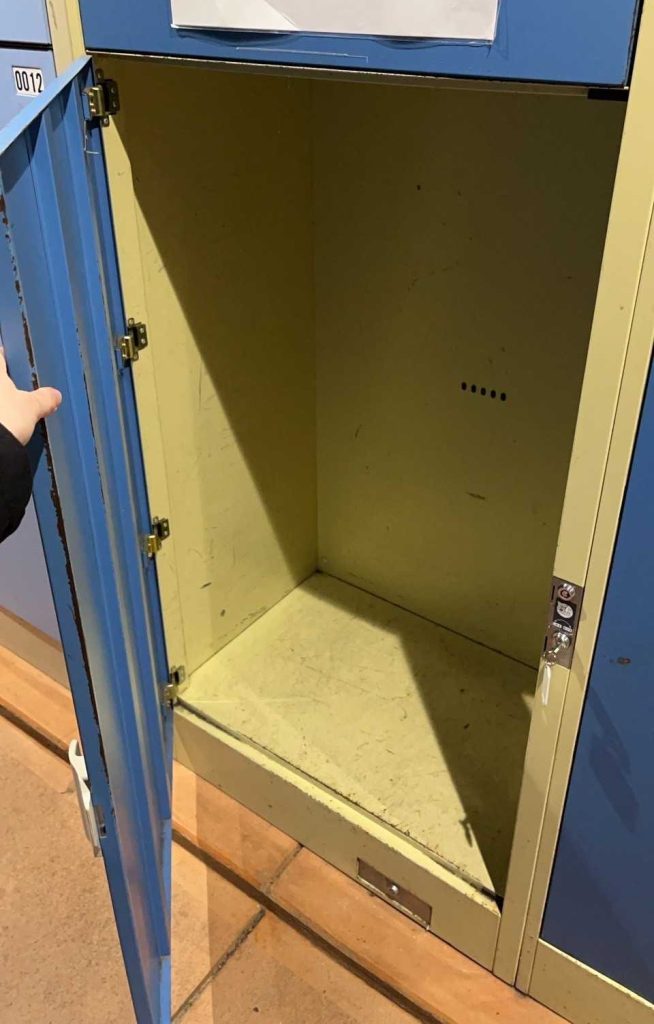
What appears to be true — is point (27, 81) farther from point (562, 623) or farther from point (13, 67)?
point (562, 623)

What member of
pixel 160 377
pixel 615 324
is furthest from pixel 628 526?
pixel 160 377

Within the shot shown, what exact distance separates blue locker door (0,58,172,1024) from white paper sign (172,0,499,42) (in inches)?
7.4

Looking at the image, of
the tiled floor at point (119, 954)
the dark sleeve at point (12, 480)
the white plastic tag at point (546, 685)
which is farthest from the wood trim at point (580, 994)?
the dark sleeve at point (12, 480)

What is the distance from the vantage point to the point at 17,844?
1.64 m

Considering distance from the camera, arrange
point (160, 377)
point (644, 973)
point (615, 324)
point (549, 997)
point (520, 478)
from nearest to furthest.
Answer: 1. point (615, 324)
2. point (644, 973)
3. point (549, 997)
4. point (160, 377)
5. point (520, 478)

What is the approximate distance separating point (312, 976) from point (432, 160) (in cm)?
143

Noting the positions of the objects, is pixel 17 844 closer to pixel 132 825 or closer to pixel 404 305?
pixel 132 825

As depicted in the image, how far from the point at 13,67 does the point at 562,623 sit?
1.11 meters

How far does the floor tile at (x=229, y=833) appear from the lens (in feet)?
5.08

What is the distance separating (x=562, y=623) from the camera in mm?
1009

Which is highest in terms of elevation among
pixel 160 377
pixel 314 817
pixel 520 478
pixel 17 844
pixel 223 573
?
pixel 160 377

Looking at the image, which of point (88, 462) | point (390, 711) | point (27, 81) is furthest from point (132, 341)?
point (390, 711)

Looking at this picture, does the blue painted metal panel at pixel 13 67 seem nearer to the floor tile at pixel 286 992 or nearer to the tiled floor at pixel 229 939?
the tiled floor at pixel 229 939

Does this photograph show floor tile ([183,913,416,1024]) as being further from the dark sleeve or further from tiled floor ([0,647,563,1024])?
the dark sleeve
